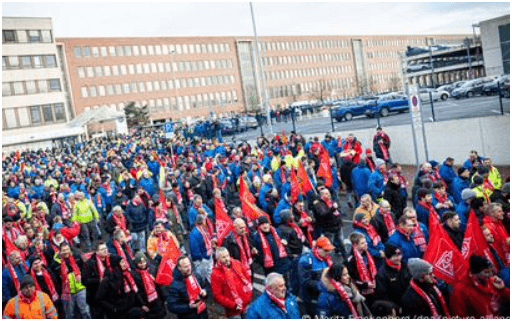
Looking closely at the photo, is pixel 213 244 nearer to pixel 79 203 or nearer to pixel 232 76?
pixel 79 203

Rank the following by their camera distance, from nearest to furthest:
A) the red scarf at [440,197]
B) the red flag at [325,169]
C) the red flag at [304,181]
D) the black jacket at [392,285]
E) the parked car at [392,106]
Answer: the black jacket at [392,285], the red scarf at [440,197], the red flag at [304,181], the red flag at [325,169], the parked car at [392,106]

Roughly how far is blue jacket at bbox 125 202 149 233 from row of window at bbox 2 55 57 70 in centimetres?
5462

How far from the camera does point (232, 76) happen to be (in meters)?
98.2

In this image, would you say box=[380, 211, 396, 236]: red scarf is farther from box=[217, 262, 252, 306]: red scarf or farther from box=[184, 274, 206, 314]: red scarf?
box=[184, 274, 206, 314]: red scarf

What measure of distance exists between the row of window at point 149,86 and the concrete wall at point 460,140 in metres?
64.0

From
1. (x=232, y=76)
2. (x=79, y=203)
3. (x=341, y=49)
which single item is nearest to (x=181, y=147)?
(x=79, y=203)

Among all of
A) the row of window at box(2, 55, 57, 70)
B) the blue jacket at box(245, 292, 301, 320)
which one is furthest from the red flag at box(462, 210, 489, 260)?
the row of window at box(2, 55, 57, 70)

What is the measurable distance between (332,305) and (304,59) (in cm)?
10717

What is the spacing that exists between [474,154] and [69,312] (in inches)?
330

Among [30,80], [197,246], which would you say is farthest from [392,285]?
[30,80]

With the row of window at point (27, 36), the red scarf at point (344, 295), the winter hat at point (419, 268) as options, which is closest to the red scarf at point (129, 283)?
the red scarf at point (344, 295)

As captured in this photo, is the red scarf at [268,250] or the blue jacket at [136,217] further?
the blue jacket at [136,217]

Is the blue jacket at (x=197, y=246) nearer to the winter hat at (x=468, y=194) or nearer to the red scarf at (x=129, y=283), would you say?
the red scarf at (x=129, y=283)

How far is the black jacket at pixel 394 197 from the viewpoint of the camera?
938 centimetres
